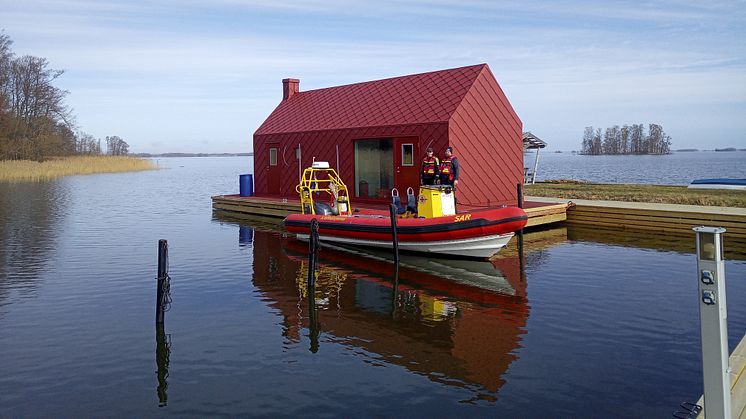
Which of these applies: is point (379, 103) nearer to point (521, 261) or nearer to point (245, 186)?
point (245, 186)

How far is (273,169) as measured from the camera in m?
23.0

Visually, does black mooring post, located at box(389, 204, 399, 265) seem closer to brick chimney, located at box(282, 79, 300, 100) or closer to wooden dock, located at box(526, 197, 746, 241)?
wooden dock, located at box(526, 197, 746, 241)

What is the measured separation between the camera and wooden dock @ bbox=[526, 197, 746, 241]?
15040 millimetres

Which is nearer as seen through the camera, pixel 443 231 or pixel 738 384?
pixel 738 384

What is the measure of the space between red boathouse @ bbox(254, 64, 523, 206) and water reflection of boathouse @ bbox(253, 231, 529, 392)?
491 cm

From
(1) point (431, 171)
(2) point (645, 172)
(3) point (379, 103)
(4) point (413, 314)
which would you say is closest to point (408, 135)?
(3) point (379, 103)

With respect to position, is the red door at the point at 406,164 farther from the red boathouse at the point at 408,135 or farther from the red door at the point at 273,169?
the red door at the point at 273,169

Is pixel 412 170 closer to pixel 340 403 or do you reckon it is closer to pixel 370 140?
pixel 370 140

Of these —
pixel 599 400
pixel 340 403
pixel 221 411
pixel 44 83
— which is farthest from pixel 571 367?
pixel 44 83

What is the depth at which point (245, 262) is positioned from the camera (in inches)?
528

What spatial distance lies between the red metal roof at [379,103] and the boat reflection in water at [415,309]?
5.53 meters

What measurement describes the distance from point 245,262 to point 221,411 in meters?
7.71

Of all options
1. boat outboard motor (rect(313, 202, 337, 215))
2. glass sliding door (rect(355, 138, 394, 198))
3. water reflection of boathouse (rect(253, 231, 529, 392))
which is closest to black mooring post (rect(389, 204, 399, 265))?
water reflection of boathouse (rect(253, 231, 529, 392))

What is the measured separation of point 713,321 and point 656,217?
13.3m
